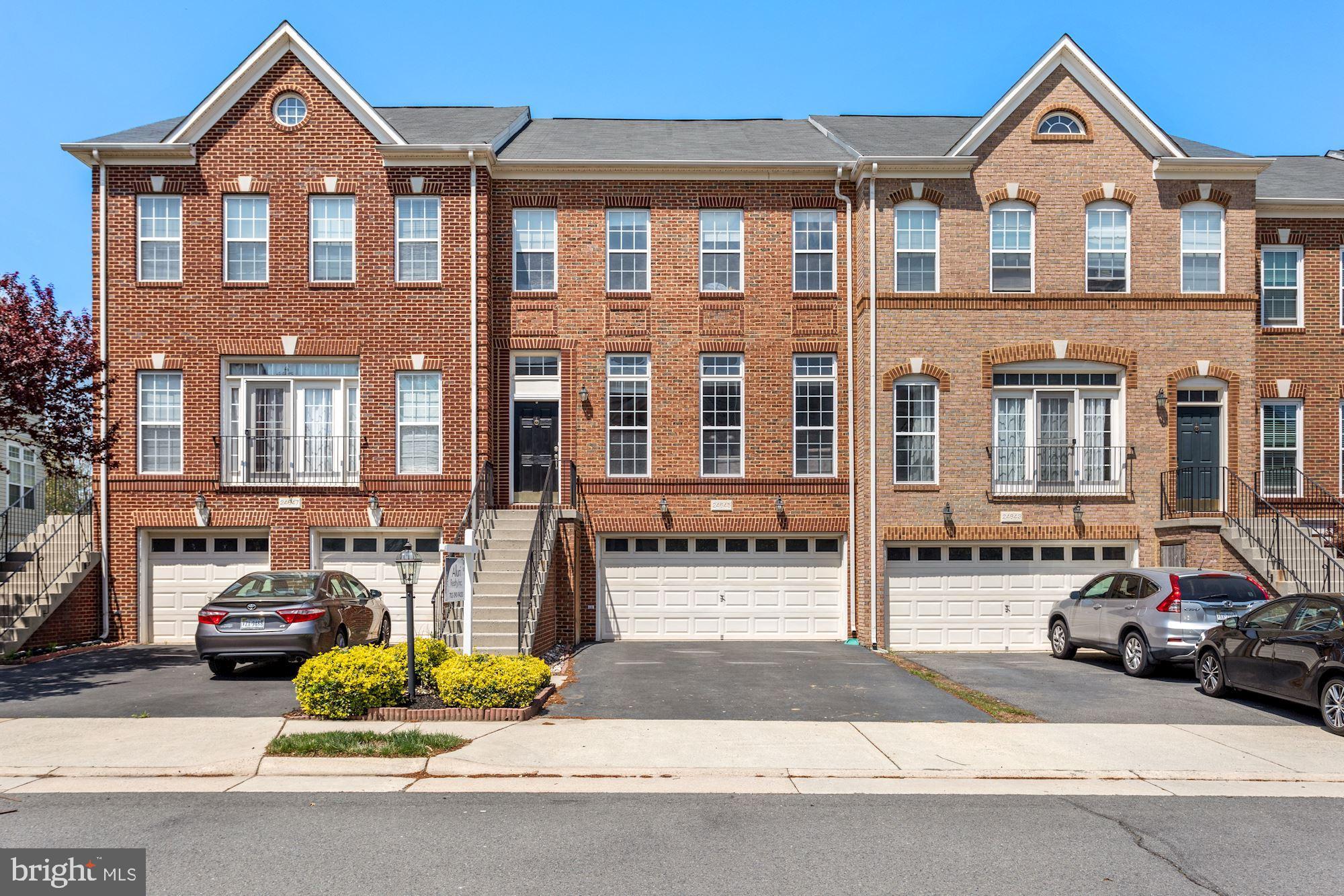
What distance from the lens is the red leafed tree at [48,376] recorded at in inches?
557

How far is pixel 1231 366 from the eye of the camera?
741 inches

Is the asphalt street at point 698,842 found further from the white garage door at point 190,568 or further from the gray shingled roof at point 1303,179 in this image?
the gray shingled roof at point 1303,179

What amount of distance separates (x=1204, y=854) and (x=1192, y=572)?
29.3 feet

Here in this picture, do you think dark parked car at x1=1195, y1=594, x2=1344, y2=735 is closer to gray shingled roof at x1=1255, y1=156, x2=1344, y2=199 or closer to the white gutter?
gray shingled roof at x1=1255, y1=156, x2=1344, y2=199

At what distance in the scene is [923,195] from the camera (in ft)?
62.3

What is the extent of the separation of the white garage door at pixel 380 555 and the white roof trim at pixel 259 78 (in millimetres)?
7555

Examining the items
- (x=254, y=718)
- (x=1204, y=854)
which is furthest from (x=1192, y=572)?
(x=254, y=718)


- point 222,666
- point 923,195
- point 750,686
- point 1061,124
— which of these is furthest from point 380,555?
point 1061,124

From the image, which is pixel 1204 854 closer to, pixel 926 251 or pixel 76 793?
pixel 76 793

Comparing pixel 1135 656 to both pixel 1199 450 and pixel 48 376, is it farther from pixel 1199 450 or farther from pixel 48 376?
pixel 48 376

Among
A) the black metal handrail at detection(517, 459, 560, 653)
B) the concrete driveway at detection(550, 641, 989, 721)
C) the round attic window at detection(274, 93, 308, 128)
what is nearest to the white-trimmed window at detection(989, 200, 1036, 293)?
the concrete driveway at detection(550, 641, 989, 721)

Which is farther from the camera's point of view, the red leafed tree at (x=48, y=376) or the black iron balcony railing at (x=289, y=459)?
the black iron balcony railing at (x=289, y=459)

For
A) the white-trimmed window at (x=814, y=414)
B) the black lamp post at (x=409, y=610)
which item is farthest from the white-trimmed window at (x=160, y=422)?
the white-trimmed window at (x=814, y=414)

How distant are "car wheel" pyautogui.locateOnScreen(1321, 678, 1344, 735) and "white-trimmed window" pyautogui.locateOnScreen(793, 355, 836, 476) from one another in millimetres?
9873
